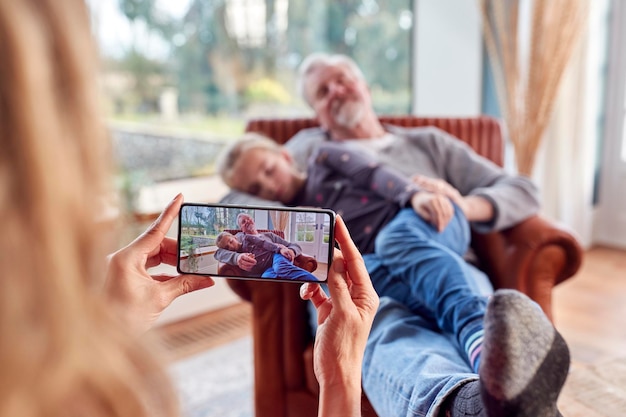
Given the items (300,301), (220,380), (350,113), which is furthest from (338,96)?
(220,380)

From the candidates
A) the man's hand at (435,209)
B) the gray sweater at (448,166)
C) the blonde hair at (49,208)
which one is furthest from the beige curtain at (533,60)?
the blonde hair at (49,208)

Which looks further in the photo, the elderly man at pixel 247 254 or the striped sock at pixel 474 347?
the striped sock at pixel 474 347

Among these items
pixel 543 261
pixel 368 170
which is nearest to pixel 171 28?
pixel 368 170

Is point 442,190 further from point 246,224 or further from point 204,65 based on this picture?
point 204,65

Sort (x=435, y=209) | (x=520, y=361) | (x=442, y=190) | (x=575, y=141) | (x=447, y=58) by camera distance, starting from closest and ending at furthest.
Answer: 1. (x=520, y=361)
2. (x=435, y=209)
3. (x=442, y=190)
4. (x=575, y=141)
5. (x=447, y=58)

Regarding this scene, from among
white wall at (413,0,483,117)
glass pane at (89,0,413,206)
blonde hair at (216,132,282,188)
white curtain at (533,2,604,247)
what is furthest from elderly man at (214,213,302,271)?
white wall at (413,0,483,117)

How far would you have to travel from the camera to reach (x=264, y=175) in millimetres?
1734

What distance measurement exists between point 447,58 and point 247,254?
9.42 ft

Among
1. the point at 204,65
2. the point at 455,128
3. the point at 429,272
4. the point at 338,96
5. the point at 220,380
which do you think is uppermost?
the point at 204,65

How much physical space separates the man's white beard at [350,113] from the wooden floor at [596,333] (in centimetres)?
95

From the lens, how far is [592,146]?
10.3 ft

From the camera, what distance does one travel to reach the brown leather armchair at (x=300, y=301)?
1.53 m

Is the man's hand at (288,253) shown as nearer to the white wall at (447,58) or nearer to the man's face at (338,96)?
the man's face at (338,96)

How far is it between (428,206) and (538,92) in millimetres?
1600
